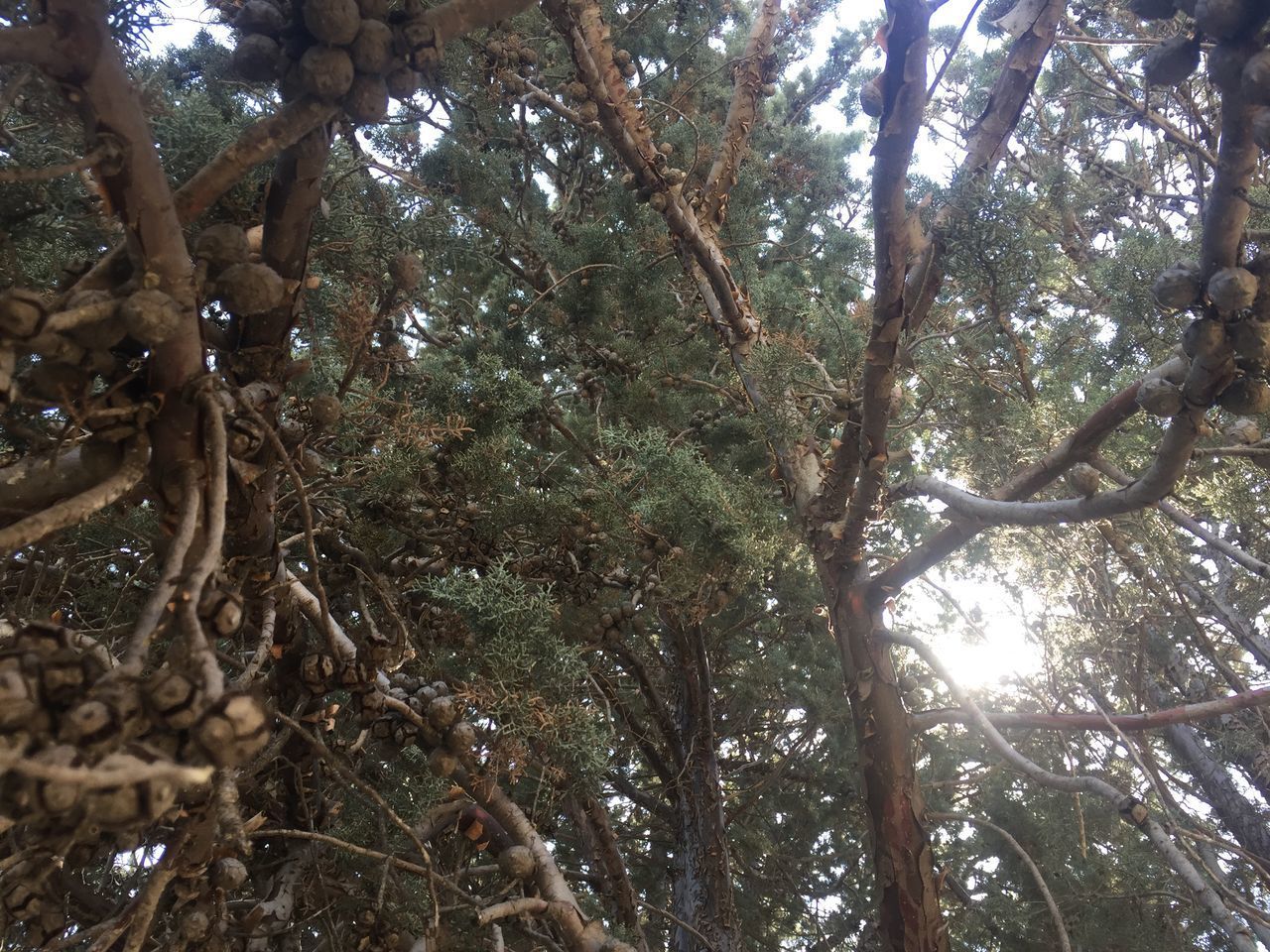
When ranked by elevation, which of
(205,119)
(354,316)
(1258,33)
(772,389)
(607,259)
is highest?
(607,259)

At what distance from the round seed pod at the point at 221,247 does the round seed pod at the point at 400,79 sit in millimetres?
374

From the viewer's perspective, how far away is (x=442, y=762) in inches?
85.8

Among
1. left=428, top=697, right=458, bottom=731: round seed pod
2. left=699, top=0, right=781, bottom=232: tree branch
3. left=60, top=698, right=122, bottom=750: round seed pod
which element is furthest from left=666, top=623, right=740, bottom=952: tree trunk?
left=60, top=698, right=122, bottom=750: round seed pod

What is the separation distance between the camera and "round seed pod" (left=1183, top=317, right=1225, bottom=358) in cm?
162

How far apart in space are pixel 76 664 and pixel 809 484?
9.69 ft

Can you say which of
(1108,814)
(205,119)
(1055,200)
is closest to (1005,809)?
(1108,814)

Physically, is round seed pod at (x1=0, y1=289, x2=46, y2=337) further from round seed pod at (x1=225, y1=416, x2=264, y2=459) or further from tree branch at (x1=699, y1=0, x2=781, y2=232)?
tree branch at (x1=699, y1=0, x2=781, y2=232)

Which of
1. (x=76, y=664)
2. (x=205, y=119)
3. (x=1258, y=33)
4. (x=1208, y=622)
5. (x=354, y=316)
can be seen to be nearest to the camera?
(x=76, y=664)

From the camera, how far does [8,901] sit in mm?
1687

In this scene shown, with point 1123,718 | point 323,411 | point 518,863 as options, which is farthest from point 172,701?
point 1123,718

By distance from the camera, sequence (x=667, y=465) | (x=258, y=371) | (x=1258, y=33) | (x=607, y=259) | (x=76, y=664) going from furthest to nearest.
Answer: (x=607, y=259) < (x=667, y=465) < (x=258, y=371) < (x=1258, y=33) < (x=76, y=664)

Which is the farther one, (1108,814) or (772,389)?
(1108,814)

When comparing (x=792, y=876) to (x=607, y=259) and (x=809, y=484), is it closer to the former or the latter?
(x=809, y=484)

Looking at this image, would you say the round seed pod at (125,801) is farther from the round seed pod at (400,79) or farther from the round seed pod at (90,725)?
the round seed pod at (400,79)
